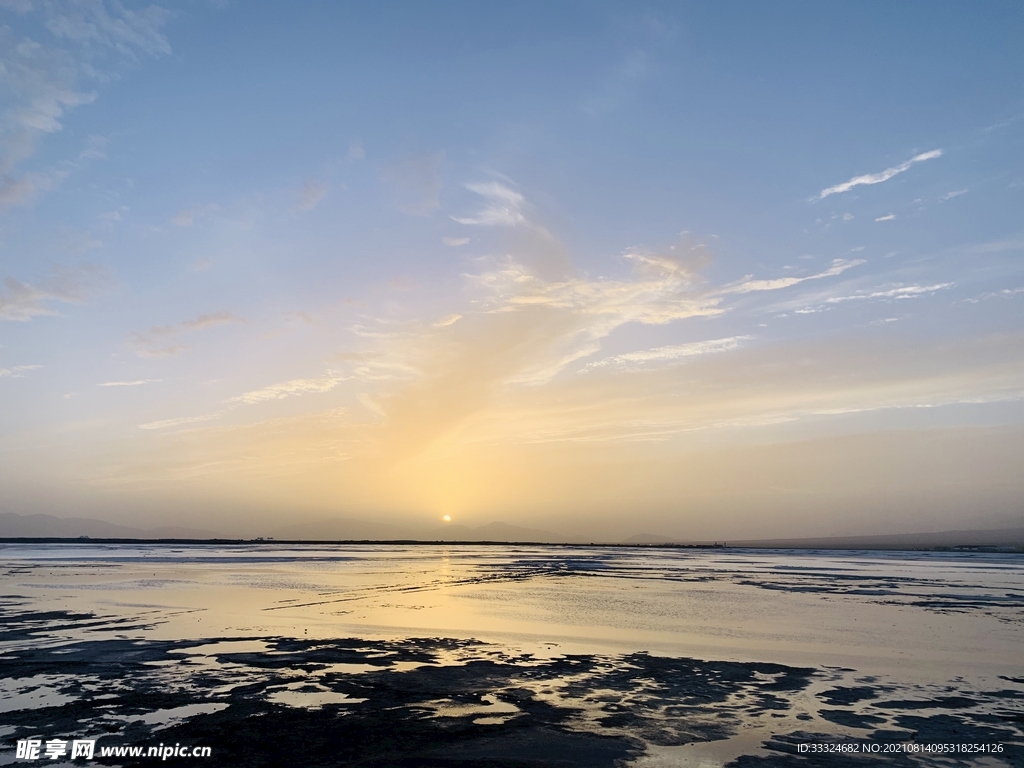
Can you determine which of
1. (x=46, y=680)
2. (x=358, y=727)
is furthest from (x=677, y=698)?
(x=46, y=680)

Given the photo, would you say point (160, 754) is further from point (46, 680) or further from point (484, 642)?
point (484, 642)

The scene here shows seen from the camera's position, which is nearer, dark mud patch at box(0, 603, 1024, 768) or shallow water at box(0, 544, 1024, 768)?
dark mud patch at box(0, 603, 1024, 768)

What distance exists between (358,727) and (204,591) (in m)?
26.5

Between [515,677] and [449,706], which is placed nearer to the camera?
[449,706]

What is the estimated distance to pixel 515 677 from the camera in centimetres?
1490

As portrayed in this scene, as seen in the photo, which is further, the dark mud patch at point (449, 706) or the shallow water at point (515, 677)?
the shallow water at point (515, 677)

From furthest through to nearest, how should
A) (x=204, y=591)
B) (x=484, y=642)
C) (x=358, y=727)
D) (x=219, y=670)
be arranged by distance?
1. (x=204, y=591)
2. (x=484, y=642)
3. (x=219, y=670)
4. (x=358, y=727)

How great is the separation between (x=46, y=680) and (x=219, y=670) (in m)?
3.45

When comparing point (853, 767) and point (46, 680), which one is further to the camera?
point (46, 680)

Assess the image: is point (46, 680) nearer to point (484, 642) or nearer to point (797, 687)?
point (484, 642)

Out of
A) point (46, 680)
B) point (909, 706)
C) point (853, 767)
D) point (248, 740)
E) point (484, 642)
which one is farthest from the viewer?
point (484, 642)

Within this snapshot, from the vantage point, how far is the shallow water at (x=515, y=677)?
10.6 metres

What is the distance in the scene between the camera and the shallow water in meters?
10.6

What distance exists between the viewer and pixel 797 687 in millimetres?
14281
